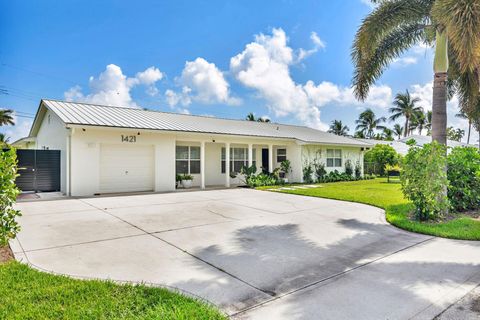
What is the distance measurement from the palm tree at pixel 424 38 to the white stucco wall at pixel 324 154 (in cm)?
911

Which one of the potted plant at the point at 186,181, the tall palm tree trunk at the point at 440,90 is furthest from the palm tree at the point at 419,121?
the potted plant at the point at 186,181

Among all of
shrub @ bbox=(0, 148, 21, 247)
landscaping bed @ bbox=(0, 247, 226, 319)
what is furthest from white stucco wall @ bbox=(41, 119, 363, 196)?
landscaping bed @ bbox=(0, 247, 226, 319)

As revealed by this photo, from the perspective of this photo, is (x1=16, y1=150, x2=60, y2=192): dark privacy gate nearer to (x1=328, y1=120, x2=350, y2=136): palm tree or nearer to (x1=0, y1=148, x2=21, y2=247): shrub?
(x1=0, y1=148, x2=21, y2=247): shrub

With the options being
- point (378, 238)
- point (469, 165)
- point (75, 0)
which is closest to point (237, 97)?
point (75, 0)

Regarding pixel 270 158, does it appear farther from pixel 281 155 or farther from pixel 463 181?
pixel 463 181

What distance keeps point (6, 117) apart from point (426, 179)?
4939 centimetres

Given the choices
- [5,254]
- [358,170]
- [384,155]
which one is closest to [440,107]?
[5,254]

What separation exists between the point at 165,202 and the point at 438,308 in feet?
29.7

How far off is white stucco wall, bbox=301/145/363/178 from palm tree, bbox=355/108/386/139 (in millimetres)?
31322

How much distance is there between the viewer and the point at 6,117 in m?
39.6

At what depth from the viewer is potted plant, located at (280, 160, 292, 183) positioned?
1933 cm

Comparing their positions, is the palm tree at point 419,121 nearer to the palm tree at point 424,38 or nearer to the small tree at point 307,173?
the small tree at point 307,173

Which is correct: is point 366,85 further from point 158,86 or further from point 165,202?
point 158,86

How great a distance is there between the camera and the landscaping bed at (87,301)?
9.73 feet
